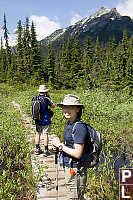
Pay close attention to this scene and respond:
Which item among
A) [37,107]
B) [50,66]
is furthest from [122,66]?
[37,107]

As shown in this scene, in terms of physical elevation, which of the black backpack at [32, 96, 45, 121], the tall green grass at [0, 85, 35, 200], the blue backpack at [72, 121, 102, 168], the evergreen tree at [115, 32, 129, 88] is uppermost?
the evergreen tree at [115, 32, 129, 88]

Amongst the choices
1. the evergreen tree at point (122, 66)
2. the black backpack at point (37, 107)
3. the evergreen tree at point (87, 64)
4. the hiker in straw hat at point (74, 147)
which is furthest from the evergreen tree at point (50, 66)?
the hiker in straw hat at point (74, 147)

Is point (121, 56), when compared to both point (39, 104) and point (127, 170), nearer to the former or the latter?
point (39, 104)

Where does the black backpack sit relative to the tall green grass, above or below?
above

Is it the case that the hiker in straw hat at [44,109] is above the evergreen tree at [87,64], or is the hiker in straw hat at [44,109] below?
below

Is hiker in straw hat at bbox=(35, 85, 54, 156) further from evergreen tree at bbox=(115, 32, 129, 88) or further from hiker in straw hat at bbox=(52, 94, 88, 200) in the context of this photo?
evergreen tree at bbox=(115, 32, 129, 88)

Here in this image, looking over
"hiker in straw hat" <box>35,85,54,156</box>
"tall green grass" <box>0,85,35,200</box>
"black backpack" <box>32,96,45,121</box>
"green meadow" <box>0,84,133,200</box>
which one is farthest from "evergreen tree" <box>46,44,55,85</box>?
"black backpack" <box>32,96,45,121</box>

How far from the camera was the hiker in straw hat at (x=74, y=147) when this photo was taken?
97.0 inches

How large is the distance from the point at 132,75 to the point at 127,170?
31639mm

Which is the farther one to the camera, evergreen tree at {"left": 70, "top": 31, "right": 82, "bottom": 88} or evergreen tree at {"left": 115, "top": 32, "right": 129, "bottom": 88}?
evergreen tree at {"left": 70, "top": 31, "right": 82, "bottom": 88}

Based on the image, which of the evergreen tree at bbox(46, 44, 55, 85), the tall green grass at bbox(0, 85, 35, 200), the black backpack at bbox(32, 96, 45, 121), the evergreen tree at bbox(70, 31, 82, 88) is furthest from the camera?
the evergreen tree at bbox(70, 31, 82, 88)

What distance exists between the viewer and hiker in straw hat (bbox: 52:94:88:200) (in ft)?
8.08

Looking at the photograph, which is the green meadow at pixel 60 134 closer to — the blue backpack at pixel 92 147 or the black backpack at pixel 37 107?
the black backpack at pixel 37 107

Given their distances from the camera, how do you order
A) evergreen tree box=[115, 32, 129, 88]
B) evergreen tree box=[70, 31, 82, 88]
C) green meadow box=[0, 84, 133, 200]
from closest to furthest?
green meadow box=[0, 84, 133, 200]
evergreen tree box=[115, 32, 129, 88]
evergreen tree box=[70, 31, 82, 88]
